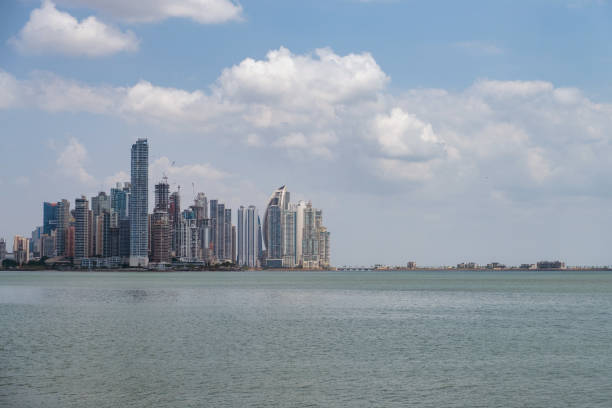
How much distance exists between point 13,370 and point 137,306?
65.6 metres

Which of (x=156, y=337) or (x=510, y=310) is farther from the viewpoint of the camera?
(x=510, y=310)

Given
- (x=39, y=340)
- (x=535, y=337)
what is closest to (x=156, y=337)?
(x=39, y=340)

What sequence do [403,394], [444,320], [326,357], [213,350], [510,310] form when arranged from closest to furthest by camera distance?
[403,394]
[326,357]
[213,350]
[444,320]
[510,310]

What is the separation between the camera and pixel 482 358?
183 ft

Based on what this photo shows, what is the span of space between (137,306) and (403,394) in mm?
80609

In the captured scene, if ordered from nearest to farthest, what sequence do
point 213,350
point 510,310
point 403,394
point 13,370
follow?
point 403,394, point 13,370, point 213,350, point 510,310

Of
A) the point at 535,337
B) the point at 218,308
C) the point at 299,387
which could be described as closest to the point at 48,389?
the point at 299,387

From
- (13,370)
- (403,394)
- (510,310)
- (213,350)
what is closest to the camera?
(403,394)

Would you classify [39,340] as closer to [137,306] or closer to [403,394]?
[403,394]

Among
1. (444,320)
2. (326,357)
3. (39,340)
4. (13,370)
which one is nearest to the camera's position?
(13,370)

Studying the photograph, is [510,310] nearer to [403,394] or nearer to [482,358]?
[482,358]

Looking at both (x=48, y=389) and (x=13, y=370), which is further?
(x=13, y=370)

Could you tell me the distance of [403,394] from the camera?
42.2 metres

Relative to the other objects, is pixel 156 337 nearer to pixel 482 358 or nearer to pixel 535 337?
pixel 482 358
